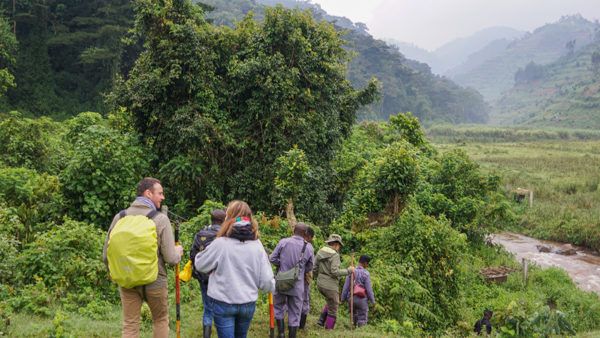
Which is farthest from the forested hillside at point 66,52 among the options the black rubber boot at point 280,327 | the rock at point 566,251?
the black rubber boot at point 280,327

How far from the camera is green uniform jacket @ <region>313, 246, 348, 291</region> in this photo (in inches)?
284

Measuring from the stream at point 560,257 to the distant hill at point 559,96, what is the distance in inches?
2890

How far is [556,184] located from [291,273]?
3084 cm

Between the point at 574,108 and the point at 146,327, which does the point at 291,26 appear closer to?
the point at 146,327

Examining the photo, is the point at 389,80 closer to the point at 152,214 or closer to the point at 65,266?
the point at 65,266

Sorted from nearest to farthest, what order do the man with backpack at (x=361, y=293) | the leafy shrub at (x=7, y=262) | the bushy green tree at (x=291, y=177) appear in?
the leafy shrub at (x=7, y=262)
the man with backpack at (x=361, y=293)
the bushy green tree at (x=291, y=177)

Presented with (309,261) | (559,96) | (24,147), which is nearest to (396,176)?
(309,261)

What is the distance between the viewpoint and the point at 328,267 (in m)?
7.24

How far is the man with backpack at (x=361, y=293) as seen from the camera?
796 cm

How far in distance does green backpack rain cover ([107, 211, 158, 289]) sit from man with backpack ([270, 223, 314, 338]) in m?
2.14

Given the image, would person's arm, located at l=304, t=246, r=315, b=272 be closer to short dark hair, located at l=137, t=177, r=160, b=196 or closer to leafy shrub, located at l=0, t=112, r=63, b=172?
short dark hair, located at l=137, t=177, r=160, b=196

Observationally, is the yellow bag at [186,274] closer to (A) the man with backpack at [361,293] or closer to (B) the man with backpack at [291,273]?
(B) the man with backpack at [291,273]

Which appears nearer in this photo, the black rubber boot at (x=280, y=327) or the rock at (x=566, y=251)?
the black rubber boot at (x=280, y=327)

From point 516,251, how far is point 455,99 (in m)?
99.1
